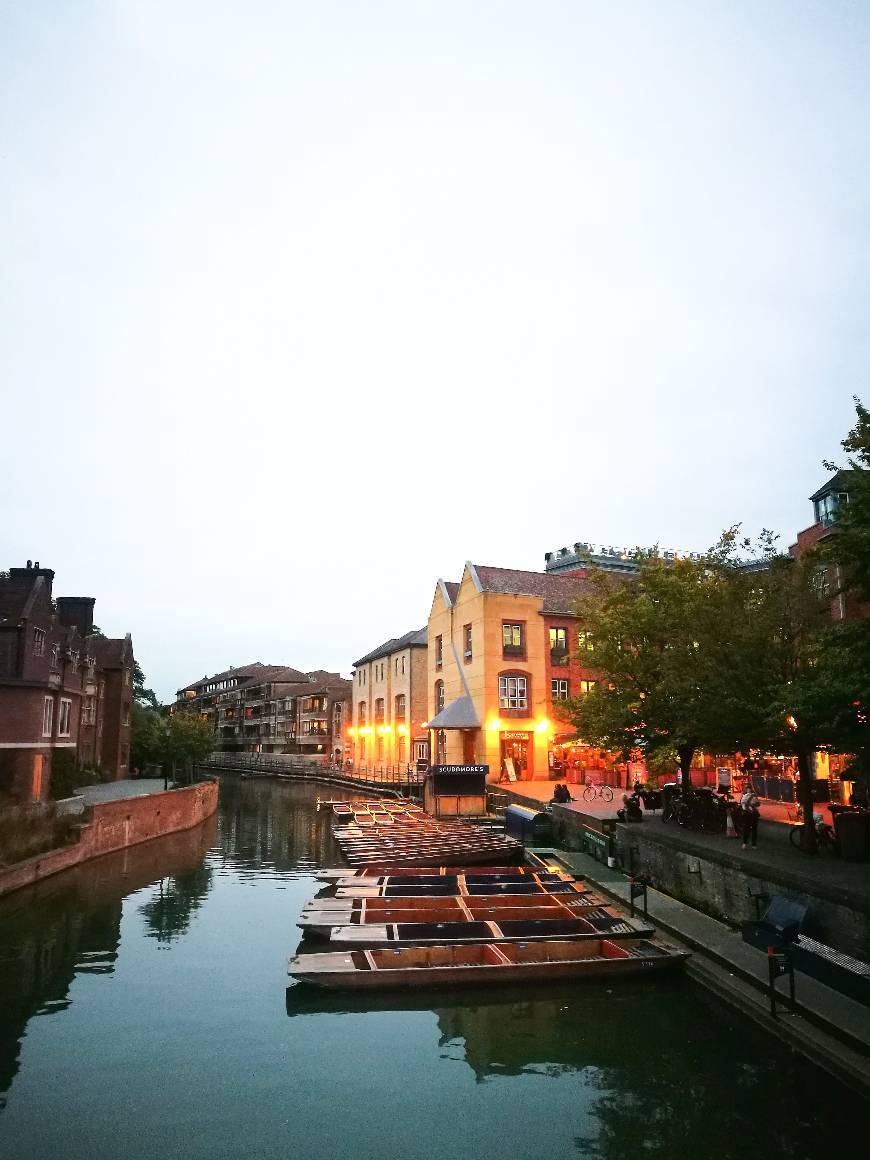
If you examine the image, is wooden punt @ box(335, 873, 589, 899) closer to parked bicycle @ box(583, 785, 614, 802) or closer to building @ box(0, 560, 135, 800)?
building @ box(0, 560, 135, 800)

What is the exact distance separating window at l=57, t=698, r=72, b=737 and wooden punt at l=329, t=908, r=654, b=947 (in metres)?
22.5

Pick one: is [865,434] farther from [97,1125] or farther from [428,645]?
[428,645]

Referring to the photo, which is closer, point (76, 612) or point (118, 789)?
point (118, 789)

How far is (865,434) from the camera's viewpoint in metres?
14.3

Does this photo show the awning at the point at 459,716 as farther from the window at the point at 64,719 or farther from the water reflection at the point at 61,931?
the window at the point at 64,719

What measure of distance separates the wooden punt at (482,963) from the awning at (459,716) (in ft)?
102

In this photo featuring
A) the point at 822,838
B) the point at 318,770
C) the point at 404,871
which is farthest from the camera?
the point at 318,770

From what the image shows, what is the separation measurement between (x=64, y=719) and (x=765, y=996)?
31.9 m

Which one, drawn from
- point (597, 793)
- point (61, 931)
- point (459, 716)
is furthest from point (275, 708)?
point (61, 931)

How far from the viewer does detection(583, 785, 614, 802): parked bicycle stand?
3850 cm

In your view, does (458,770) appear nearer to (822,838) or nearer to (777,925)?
(822,838)

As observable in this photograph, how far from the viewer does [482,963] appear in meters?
15.4

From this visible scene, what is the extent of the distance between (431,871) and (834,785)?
14643mm

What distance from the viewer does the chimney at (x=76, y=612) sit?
48.7 m
